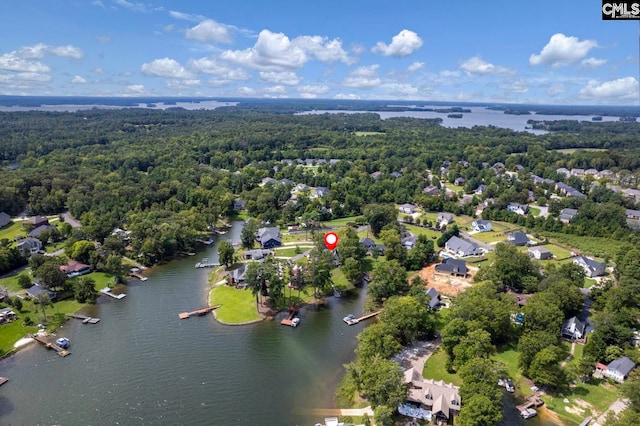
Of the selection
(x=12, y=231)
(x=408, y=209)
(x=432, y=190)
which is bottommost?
(x=408, y=209)

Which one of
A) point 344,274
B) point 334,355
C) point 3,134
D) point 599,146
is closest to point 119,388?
point 334,355

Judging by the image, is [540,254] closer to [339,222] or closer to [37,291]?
[339,222]

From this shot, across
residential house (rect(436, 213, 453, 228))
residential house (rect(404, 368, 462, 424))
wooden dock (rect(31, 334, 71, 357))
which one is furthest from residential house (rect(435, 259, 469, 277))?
wooden dock (rect(31, 334, 71, 357))

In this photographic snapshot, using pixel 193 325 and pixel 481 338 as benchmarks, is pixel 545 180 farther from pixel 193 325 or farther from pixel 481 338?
pixel 193 325

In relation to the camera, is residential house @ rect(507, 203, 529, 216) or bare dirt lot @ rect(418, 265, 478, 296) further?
residential house @ rect(507, 203, 529, 216)

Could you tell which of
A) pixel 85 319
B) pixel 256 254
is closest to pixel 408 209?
pixel 256 254

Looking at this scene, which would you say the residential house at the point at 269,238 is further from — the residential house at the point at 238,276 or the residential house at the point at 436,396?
the residential house at the point at 436,396

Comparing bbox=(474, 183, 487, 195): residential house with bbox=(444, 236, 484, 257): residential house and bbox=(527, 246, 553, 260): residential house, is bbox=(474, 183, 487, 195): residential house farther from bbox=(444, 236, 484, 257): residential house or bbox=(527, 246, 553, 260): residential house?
bbox=(444, 236, 484, 257): residential house
